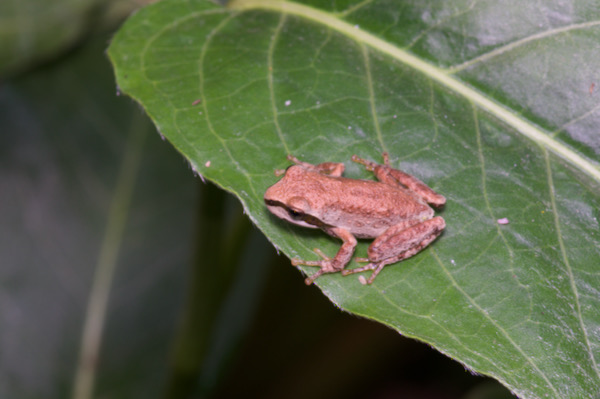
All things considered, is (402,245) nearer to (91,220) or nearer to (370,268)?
(370,268)

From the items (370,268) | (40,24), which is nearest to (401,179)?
(370,268)

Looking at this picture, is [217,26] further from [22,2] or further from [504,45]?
[22,2]

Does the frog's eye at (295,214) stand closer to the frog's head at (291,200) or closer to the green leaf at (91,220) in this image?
the frog's head at (291,200)

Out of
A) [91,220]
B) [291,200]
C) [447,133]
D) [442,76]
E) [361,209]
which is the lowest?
[91,220]

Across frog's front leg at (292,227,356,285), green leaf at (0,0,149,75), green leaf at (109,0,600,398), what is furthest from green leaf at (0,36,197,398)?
frog's front leg at (292,227,356,285)

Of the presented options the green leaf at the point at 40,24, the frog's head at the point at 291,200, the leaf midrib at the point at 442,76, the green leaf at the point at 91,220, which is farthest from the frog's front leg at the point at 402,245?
the green leaf at the point at 40,24

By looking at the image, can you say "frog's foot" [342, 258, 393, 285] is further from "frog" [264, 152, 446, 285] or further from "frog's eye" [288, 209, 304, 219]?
"frog's eye" [288, 209, 304, 219]

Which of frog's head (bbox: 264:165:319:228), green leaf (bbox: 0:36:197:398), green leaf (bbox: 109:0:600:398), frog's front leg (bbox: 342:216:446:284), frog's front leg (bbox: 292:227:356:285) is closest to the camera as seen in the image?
green leaf (bbox: 109:0:600:398)
